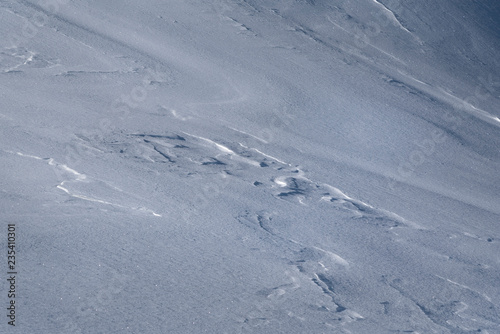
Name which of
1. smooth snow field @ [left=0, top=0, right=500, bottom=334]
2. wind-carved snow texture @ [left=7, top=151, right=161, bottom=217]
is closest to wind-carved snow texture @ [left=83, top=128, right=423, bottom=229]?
smooth snow field @ [left=0, top=0, right=500, bottom=334]

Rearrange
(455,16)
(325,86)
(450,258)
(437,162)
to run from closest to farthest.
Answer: (450,258) < (437,162) < (325,86) < (455,16)

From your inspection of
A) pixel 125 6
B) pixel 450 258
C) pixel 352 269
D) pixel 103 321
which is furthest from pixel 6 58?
pixel 450 258

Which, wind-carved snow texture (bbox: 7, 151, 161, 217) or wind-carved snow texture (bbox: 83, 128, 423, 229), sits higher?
wind-carved snow texture (bbox: 83, 128, 423, 229)

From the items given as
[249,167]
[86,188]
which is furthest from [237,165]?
[86,188]

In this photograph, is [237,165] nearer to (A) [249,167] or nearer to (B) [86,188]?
(A) [249,167]

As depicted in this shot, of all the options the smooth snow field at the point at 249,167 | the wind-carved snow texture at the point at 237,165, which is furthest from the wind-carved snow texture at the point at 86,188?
the wind-carved snow texture at the point at 237,165

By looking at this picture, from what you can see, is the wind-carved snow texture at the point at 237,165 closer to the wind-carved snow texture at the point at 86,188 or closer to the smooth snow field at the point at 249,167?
the smooth snow field at the point at 249,167

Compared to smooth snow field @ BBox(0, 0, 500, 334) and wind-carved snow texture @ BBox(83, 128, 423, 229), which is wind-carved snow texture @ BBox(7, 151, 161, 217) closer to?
smooth snow field @ BBox(0, 0, 500, 334)

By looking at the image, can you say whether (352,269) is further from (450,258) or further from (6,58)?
(6,58)
